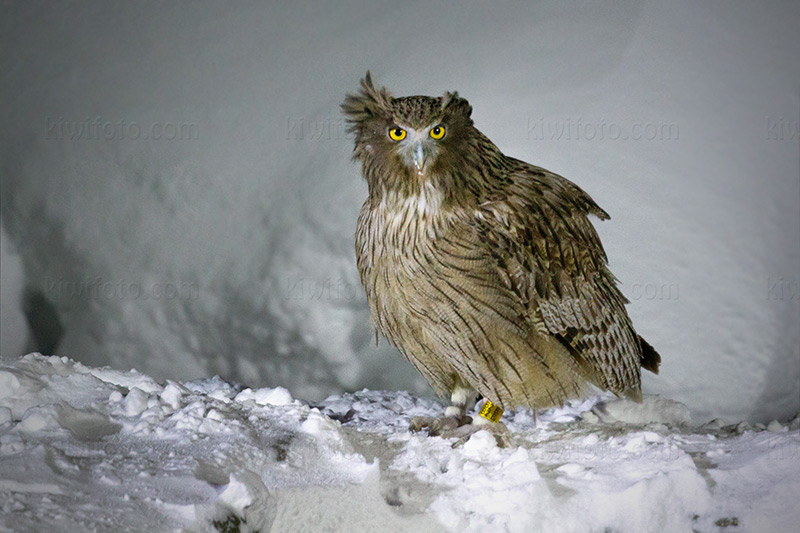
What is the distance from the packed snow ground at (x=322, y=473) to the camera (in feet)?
5.58

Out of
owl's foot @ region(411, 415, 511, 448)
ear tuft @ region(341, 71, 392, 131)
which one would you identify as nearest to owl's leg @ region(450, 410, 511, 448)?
owl's foot @ region(411, 415, 511, 448)

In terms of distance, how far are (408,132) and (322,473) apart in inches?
40.8

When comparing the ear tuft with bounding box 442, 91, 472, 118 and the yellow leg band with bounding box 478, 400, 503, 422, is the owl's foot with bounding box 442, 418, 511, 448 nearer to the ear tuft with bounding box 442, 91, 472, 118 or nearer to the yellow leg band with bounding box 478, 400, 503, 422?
the yellow leg band with bounding box 478, 400, 503, 422

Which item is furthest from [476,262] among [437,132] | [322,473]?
[322,473]

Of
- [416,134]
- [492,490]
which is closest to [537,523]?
[492,490]

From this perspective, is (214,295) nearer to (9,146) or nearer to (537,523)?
(9,146)

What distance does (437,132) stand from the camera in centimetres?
231

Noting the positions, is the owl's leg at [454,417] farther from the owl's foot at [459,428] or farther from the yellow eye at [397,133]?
the yellow eye at [397,133]

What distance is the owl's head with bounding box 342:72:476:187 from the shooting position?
228 cm

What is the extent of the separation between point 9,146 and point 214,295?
4.81 ft

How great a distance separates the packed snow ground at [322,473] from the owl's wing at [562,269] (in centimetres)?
28

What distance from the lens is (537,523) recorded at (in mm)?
1899

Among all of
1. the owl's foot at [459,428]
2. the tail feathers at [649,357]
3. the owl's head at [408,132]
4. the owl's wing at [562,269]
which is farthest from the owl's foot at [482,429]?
the owl's head at [408,132]

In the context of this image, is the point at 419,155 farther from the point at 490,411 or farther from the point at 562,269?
the point at 490,411
